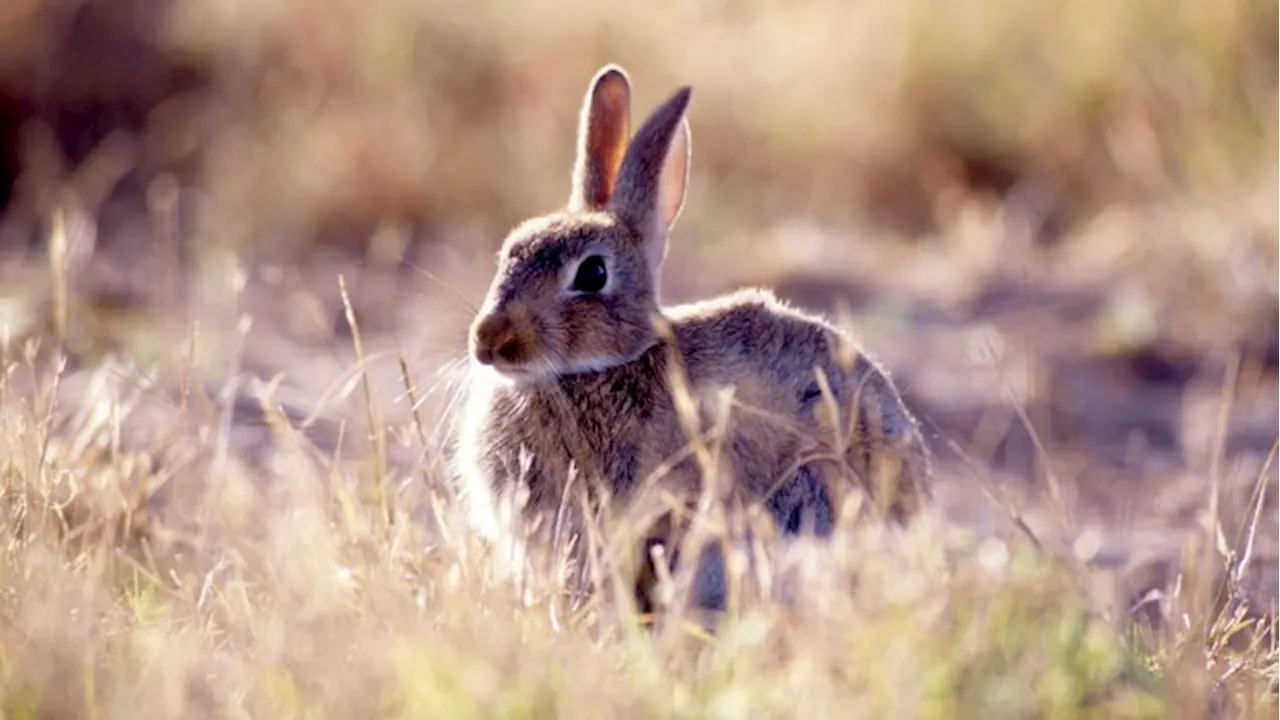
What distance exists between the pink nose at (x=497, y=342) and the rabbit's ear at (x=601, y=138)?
2.11 ft

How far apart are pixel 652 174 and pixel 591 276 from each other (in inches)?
12.6

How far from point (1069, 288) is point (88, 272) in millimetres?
3798

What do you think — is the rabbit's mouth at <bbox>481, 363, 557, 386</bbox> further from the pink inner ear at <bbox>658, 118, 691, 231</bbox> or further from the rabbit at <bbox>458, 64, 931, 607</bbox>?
the pink inner ear at <bbox>658, 118, 691, 231</bbox>

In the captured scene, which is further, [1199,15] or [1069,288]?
[1199,15]

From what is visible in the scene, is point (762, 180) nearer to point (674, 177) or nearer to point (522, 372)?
point (674, 177)

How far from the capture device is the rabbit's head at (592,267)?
392 centimetres

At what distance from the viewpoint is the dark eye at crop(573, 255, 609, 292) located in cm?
406

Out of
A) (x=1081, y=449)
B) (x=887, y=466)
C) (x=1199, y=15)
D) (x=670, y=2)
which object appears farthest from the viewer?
(x=670, y=2)

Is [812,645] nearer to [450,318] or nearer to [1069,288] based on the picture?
[450,318]

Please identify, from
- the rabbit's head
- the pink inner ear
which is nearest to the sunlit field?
the rabbit's head

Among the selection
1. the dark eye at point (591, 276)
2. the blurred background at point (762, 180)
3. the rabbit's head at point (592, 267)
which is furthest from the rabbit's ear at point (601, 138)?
the blurred background at point (762, 180)

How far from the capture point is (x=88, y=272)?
7.33 metres

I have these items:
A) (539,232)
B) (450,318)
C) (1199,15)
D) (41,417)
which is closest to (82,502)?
(41,417)

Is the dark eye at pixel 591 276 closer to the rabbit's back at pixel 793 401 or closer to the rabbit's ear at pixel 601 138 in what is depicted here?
the rabbit's back at pixel 793 401
